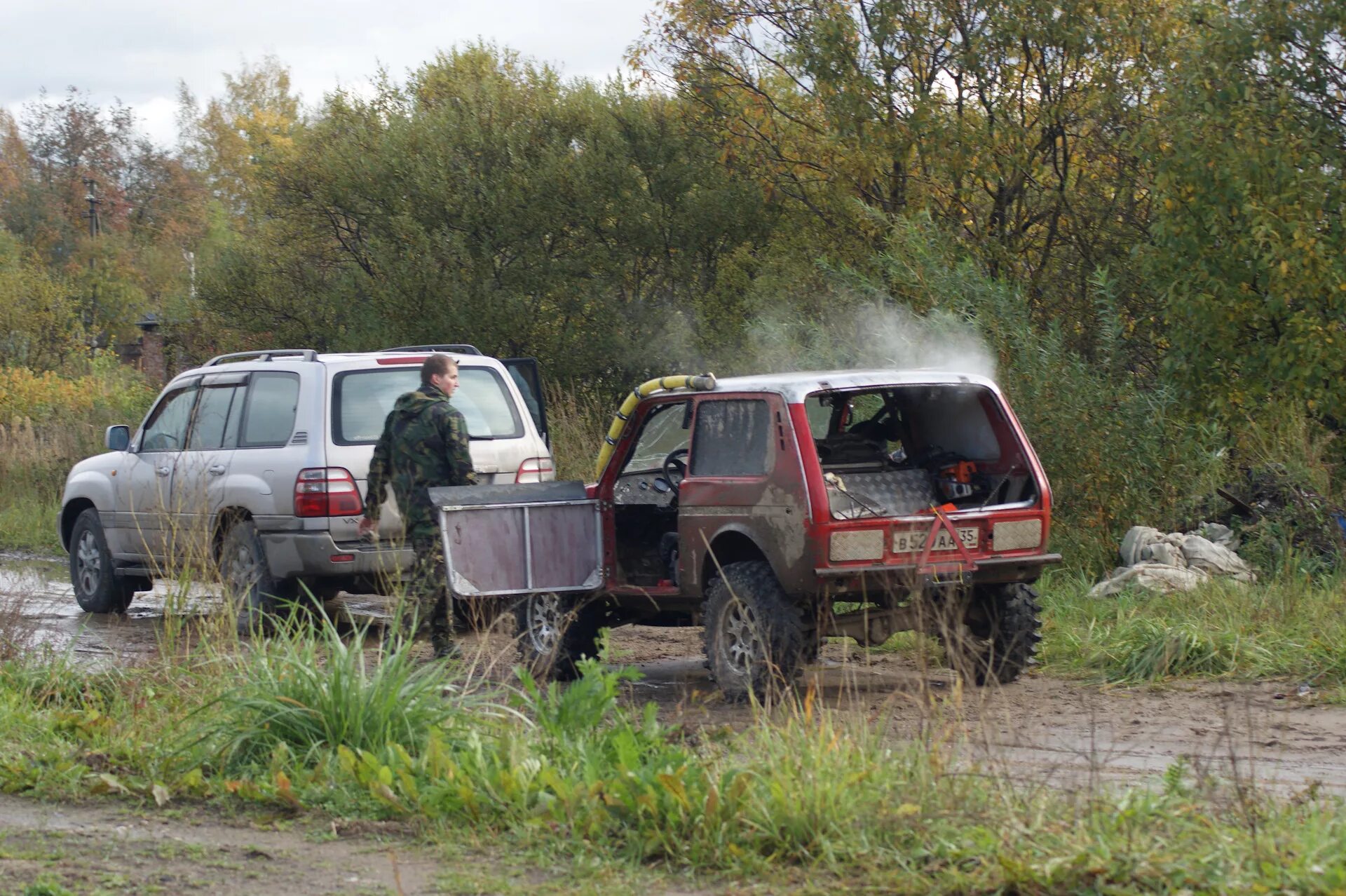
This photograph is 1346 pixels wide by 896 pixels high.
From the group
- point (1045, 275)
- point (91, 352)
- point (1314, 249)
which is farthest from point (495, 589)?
point (91, 352)

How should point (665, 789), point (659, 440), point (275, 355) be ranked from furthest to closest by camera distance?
point (275, 355) → point (659, 440) → point (665, 789)

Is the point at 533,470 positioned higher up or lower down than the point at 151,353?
lower down

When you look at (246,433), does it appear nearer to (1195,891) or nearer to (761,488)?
(761,488)

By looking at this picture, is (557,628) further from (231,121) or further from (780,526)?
(231,121)

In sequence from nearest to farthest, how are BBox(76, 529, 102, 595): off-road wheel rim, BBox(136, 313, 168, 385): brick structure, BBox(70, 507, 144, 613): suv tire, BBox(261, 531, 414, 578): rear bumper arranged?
BBox(261, 531, 414, 578): rear bumper → BBox(70, 507, 144, 613): suv tire → BBox(76, 529, 102, 595): off-road wheel rim → BBox(136, 313, 168, 385): brick structure

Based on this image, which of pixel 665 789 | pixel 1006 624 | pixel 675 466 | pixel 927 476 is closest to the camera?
pixel 665 789

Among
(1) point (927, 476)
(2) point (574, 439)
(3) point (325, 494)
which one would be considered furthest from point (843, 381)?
(2) point (574, 439)

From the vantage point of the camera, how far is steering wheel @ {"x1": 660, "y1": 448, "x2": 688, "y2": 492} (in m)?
9.08

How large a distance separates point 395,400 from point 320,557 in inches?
45.0

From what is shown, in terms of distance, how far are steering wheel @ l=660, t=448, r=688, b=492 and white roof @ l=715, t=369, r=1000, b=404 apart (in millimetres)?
825

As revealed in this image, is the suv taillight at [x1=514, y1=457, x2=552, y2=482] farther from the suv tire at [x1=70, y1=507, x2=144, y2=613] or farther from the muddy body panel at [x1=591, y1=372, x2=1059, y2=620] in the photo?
the suv tire at [x1=70, y1=507, x2=144, y2=613]

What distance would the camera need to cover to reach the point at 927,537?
7.66m

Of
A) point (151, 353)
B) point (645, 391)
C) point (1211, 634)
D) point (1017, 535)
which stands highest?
point (151, 353)

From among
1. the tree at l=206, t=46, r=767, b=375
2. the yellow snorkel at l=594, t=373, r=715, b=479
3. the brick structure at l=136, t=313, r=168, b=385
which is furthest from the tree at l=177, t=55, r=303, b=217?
the yellow snorkel at l=594, t=373, r=715, b=479
